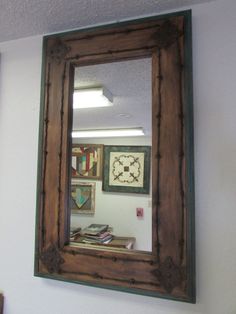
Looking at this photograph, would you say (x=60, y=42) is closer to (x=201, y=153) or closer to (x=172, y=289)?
(x=201, y=153)

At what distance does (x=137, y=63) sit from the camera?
872 mm

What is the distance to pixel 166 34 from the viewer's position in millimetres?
817

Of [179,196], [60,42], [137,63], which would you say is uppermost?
[60,42]

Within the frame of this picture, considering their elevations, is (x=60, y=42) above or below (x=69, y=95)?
above

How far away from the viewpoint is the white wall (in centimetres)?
74

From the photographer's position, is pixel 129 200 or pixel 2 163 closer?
pixel 129 200

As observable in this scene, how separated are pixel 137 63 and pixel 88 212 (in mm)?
595

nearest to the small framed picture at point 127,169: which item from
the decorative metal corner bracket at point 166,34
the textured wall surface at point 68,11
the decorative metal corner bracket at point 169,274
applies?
the decorative metal corner bracket at point 169,274

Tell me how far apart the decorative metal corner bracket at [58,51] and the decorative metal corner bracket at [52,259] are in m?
0.74

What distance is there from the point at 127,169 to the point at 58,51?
55 cm

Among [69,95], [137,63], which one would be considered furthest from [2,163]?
[137,63]

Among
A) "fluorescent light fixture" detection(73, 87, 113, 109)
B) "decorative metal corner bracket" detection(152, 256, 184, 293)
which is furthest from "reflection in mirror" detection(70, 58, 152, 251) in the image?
"decorative metal corner bracket" detection(152, 256, 184, 293)

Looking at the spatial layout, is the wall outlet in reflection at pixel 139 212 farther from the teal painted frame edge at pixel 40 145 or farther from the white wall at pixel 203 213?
the teal painted frame edge at pixel 40 145

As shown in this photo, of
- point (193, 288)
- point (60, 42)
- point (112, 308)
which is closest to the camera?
point (193, 288)
